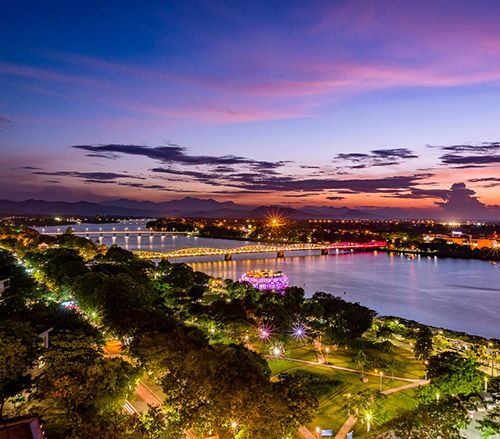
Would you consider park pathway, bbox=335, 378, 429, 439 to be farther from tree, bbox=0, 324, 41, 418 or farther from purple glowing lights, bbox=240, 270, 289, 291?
purple glowing lights, bbox=240, 270, 289, 291

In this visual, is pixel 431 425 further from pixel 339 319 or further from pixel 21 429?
pixel 339 319

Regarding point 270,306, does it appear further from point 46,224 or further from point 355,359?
point 46,224

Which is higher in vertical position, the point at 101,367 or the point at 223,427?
the point at 101,367

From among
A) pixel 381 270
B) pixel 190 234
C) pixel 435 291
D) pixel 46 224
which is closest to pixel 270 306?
pixel 435 291

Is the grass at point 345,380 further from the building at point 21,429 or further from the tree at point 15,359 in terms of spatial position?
the building at point 21,429

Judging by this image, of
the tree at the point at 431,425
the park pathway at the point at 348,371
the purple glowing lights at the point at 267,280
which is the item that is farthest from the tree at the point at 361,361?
the purple glowing lights at the point at 267,280

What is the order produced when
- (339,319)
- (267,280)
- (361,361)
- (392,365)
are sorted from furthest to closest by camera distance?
(267,280)
(339,319)
(361,361)
(392,365)

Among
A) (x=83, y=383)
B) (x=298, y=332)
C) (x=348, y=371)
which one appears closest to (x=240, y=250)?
(x=298, y=332)
